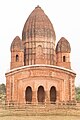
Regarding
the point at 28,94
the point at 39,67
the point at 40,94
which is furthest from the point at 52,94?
the point at 39,67

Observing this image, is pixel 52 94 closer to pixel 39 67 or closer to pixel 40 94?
pixel 40 94

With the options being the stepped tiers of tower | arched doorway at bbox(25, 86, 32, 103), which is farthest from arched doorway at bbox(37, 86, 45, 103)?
arched doorway at bbox(25, 86, 32, 103)

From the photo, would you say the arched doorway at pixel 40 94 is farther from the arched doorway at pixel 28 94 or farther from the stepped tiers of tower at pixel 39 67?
the arched doorway at pixel 28 94

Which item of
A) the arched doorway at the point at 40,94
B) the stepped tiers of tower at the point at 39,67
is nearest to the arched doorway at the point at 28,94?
the stepped tiers of tower at the point at 39,67

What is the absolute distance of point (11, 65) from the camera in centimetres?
3738

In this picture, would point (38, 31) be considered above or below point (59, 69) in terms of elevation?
above

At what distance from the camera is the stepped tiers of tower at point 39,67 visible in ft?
113

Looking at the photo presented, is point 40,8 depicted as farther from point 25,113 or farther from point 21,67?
point 25,113

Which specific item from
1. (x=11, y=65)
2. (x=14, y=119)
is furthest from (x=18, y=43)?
(x=14, y=119)

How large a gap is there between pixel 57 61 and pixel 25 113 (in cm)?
1247

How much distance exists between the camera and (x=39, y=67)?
3447 cm

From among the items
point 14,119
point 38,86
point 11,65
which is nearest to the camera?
point 14,119

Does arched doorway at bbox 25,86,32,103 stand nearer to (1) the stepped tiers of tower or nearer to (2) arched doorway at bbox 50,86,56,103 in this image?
(1) the stepped tiers of tower

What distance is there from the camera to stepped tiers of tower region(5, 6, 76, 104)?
34.4 meters
